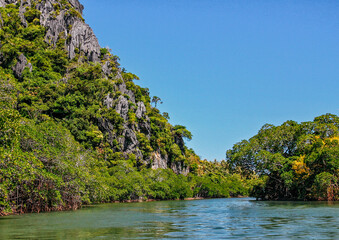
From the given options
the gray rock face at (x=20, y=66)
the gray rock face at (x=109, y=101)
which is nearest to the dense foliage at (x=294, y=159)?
the gray rock face at (x=109, y=101)

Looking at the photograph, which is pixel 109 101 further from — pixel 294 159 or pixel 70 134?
pixel 294 159

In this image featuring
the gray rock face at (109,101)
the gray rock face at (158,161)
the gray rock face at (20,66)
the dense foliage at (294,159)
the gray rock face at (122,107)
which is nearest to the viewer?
the dense foliage at (294,159)

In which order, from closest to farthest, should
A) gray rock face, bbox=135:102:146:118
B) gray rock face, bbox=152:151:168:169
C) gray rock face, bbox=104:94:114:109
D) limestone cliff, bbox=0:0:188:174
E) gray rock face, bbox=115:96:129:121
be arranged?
1. gray rock face, bbox=104:94:114:109
2. limestone cliff, bbox=0:0:188:174
3. gray rock face, bbox=115:96:129:121
4. gray rock face, bbox=152:151:168:169
5. gray rock face, bbox=135:102:146:118

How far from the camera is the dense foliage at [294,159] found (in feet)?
125

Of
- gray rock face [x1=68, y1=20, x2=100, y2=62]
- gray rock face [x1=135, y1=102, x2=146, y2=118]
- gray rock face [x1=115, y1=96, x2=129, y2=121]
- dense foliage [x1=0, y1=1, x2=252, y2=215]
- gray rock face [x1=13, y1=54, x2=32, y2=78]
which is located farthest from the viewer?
gray rock face [x1=68, y1=20, x2=100, y2=62]

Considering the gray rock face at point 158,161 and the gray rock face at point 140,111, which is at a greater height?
the gray rock face at point 140,111

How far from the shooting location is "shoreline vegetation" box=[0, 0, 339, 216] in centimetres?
2133

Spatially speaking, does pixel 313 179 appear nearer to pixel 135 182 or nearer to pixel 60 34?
pixel 135 182

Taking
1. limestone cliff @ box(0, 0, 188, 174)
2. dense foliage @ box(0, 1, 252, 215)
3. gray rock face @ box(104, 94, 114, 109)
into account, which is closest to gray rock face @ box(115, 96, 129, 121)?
limestone cliff @ box(0, 0, 188, 174)

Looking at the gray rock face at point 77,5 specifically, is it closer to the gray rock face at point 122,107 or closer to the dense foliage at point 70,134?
the dense foliage at point 70,134

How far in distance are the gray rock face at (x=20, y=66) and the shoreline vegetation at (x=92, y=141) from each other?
7.0 inches

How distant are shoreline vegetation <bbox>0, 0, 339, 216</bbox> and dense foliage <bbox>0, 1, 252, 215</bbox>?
11 centimetres

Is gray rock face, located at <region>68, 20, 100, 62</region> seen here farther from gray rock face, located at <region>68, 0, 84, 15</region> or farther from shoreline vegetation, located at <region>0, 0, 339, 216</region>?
gray rock face, located at <region>68, 0, 84, 15</region>

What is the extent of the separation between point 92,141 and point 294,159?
3165cm
